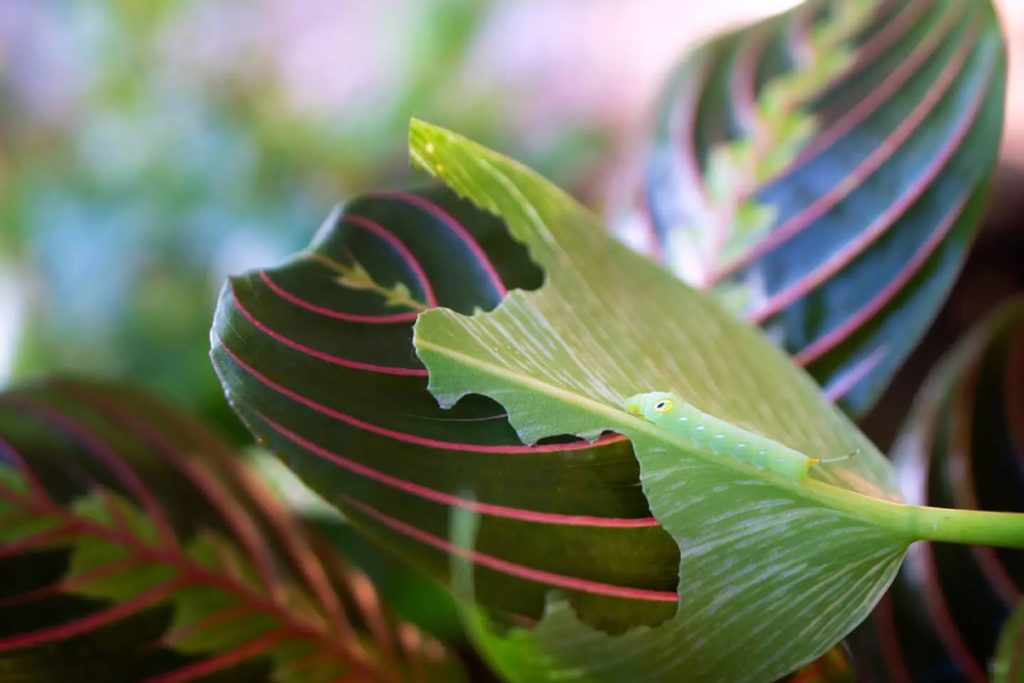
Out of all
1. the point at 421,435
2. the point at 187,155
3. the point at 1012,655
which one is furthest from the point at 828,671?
the point at 187,155

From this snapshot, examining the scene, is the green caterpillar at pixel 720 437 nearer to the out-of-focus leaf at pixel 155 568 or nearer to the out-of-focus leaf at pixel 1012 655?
the out-of-focus leaf at pixel 1012 655

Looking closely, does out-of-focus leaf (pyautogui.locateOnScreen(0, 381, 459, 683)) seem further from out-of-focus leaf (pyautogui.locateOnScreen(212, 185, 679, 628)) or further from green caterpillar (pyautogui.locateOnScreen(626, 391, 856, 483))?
green caterpillar (pyautogui.locateOnScreen(626, 391, 856, 483))

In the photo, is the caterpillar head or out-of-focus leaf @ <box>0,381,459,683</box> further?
out-of-focus leaf @ <box>0,381,459,683</box>

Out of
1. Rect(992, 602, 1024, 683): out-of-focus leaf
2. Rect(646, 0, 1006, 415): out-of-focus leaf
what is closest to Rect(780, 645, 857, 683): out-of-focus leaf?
Rect(992, 602, 1024, 683): out-of-focus leaf

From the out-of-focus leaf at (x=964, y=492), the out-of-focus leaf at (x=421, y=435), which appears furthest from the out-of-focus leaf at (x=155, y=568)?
the out-of-focus leaf at (x=964, y=492)

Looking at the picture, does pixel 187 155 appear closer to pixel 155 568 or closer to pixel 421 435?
pixel 155 568

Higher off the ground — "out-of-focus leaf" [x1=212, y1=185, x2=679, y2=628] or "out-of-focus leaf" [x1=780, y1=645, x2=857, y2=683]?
"out-of-focus leaf" [x1=212, y1=185, x2=679, y2=628]

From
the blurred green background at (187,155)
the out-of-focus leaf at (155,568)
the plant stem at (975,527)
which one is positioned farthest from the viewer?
the blurred green background at (187,155)
